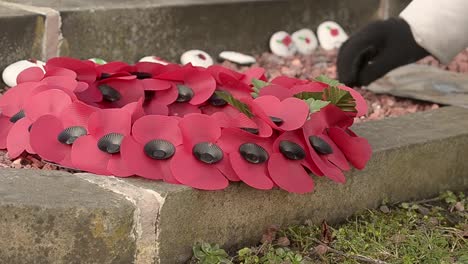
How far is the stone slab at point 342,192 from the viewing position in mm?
2047

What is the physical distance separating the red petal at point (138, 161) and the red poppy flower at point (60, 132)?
0.44 feet

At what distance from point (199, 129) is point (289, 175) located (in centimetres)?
23

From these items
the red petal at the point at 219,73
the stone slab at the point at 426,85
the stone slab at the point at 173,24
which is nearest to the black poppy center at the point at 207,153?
the red petal at the point at 219,73

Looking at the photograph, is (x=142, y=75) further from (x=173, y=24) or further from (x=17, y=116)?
(x=173, y=24)

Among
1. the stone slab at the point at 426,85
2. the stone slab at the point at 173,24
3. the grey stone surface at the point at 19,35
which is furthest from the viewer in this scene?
the stone slab at the point at 426,85

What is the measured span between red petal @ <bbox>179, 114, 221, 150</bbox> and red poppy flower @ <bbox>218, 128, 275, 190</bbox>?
0.02m

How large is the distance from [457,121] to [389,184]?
428mm

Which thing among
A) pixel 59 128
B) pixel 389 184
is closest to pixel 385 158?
pixel 389 184

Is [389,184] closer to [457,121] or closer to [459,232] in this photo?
[459,232]

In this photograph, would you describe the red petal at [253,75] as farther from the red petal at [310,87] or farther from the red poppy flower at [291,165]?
the red poppy flower at [291,165]

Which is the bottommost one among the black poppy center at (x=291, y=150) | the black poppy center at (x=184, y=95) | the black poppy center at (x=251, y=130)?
the black poppy center at (x=184, y=95)

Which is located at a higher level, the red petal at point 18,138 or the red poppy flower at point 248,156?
the red poppy flower at point 248,156

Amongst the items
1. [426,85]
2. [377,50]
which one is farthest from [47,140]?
[426,85]

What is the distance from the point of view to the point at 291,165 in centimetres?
220
